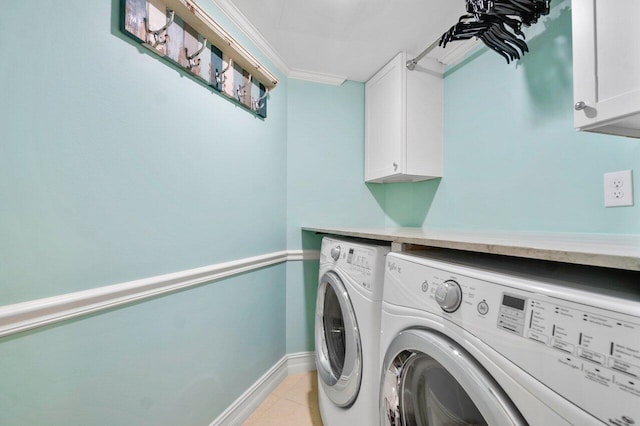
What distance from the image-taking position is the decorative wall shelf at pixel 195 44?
3.14 feet

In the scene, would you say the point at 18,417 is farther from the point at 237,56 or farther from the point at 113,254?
the point at 237,56

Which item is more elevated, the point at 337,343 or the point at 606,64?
the point at 606,64

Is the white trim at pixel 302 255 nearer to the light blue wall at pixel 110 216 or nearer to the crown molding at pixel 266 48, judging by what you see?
the light blue wall at pixel 110 216

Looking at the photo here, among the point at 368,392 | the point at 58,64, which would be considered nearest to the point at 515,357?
the point at 368,392

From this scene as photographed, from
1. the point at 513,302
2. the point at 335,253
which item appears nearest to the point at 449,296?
the point at 513,302

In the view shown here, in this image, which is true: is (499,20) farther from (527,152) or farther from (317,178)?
(317,178)

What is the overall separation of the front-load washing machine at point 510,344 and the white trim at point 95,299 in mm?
837

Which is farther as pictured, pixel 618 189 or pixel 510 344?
pixel 618 189

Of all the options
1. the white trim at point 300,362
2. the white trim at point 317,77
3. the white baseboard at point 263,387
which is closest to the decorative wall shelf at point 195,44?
the white trim at point 317,77

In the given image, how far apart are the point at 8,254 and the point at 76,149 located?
1.04 ft

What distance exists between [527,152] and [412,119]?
0.71 metres

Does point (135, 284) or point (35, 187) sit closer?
point (35, 187)

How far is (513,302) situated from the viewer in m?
0.50

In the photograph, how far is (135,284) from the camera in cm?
93
